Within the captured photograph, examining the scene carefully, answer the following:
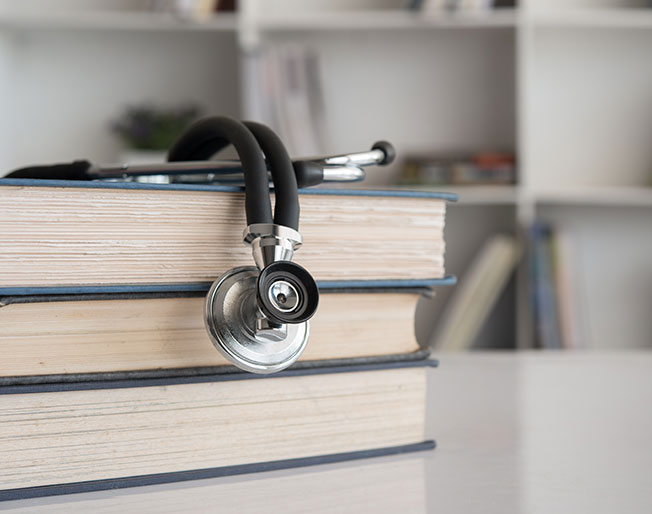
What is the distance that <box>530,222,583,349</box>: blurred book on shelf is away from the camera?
6.24ft

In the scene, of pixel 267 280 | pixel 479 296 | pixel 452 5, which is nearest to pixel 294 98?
pixel 452 5

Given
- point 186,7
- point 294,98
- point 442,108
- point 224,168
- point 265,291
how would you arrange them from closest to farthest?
1. point 265,291
2. point 224,168
3. point 186,7
4. point 294,98
5. point 442,108

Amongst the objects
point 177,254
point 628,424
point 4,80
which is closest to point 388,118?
point 4,80

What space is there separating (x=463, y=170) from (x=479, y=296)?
34 centimetres

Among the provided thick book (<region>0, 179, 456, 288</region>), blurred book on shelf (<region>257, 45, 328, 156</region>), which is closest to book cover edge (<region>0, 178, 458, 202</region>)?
thick book (<region>0, 179, 456, 288</region>)

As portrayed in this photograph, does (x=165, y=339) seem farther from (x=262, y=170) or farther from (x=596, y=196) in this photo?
(x=596, y=196)

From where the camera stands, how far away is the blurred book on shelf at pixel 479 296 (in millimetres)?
1954

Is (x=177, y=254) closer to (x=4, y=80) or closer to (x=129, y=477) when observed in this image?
(x=129, y=477)

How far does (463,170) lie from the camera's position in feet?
6.66

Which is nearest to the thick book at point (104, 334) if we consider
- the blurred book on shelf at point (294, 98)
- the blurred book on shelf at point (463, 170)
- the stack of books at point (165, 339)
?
the stack of books at point (165, 339)

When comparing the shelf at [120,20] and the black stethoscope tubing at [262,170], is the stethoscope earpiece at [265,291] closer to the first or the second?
the black stethoscope tubing at [262,170]

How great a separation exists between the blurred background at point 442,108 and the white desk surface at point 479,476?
1426 mm

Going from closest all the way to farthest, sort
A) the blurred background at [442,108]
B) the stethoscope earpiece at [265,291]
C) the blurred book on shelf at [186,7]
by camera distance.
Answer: the stethoscope earpiece at [265,291] → the blurred book on shelf at [186,7] → the blurred background at [442,108]

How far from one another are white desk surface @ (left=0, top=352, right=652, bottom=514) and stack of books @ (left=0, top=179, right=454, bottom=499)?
0.02 meters
